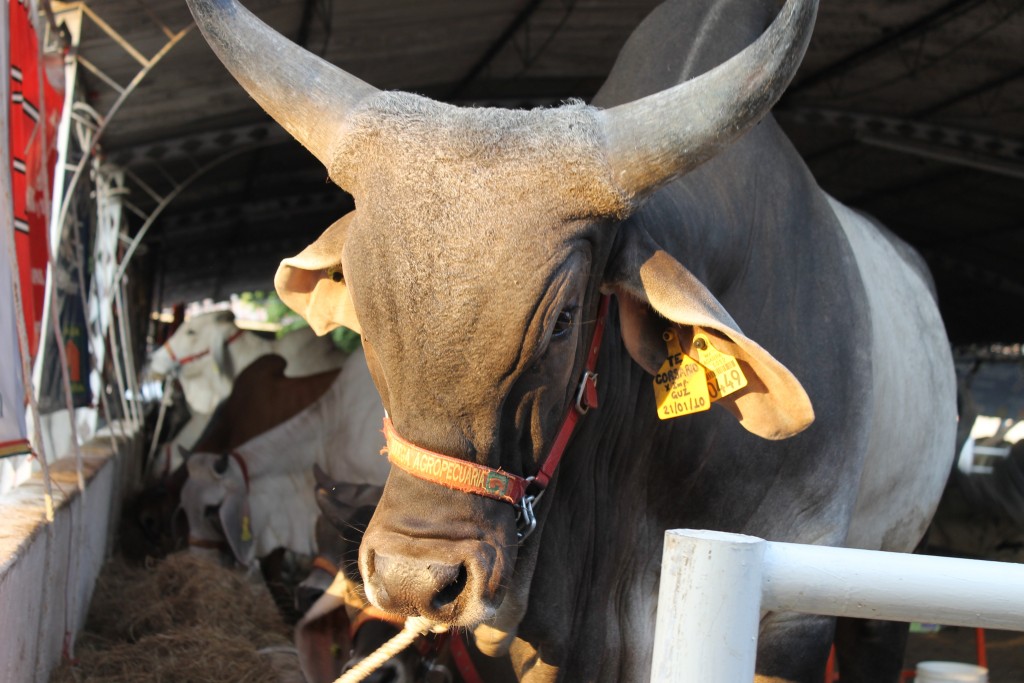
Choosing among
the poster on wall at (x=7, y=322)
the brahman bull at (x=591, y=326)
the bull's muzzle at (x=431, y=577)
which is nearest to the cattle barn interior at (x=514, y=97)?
the poster on wall at (x=7, y=322)

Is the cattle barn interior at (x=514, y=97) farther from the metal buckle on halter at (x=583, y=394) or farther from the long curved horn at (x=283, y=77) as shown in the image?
the metal buckle on halter at (x=583, y=394)

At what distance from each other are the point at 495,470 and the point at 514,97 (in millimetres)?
8273

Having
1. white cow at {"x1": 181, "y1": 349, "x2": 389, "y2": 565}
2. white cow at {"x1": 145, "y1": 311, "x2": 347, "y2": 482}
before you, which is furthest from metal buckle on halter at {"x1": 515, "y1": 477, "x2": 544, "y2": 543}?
white cow at {"x1": 145, "y1": 311, "x2": 347, "y2": 482}

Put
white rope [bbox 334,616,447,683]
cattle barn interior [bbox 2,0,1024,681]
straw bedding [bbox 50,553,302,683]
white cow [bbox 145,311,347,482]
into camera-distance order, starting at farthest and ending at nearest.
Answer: white cow [bbox 145,311,347,482] < cattle barn interior [bbox 2,0,1024,681] < straw bedding [bbox 50,553,302,683] < white rope [bbox 334,616,447,683]

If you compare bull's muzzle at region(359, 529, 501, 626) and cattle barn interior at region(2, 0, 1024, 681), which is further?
cattle barn interior at region(2, 0, 1024, 681)

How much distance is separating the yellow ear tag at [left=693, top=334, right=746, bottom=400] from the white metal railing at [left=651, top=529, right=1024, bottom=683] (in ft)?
3.60

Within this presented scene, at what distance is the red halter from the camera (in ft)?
7.15

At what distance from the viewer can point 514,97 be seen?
10.1m

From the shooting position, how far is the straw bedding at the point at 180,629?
4.43 m

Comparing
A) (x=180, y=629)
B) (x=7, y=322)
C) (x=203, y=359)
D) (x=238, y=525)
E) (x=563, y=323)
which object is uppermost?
(x=203, y=359)

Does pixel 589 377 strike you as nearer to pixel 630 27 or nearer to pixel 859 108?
pixel 630 27

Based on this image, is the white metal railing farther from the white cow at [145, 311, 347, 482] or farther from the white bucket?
the white cow at [145, 311, 347, 482]

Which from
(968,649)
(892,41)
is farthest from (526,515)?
(892,41)

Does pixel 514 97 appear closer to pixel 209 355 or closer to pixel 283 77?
pixel 209 355
